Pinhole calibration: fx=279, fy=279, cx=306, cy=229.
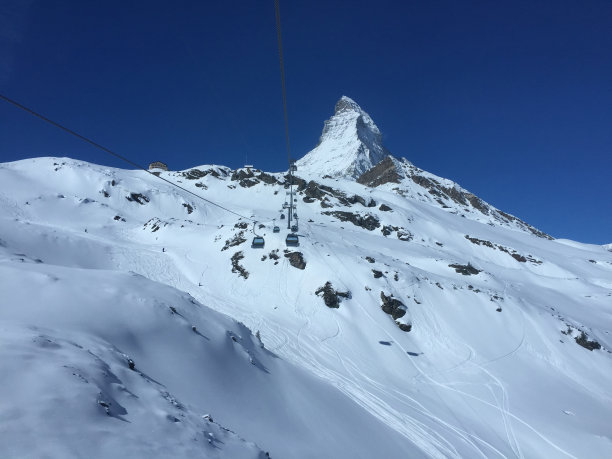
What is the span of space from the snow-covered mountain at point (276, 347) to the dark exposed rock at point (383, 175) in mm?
63490

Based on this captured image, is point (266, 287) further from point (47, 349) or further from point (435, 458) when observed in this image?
point (47, 349)

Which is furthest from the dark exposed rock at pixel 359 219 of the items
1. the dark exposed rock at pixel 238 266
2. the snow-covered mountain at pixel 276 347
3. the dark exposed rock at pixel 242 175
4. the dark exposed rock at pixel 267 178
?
the dark exposed rock at pixel 242 175

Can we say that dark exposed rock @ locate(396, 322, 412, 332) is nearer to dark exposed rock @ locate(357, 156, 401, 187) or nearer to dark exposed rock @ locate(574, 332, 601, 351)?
dark exposed rock @ locate(574, 332, 601, 351)

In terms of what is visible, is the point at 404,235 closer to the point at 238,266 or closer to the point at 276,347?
the point at 238,266

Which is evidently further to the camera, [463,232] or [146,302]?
[463,232]

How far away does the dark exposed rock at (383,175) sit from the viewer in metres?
113

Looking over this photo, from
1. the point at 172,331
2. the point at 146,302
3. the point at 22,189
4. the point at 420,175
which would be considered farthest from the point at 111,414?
the point at 420,175

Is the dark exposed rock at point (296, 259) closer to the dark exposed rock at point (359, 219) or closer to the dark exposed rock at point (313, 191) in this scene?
the dark exposed rock at point (359, 219)

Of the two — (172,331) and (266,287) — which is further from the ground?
(266,287)

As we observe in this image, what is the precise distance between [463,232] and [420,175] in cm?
5913

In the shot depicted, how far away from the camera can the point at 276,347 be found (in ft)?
58.3

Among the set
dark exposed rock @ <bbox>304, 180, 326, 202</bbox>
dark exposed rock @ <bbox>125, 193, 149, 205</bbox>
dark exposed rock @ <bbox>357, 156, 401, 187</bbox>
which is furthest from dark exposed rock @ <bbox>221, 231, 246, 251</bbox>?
dark exposed rock @ <bbox>357, 156, 401, 187</bbox>

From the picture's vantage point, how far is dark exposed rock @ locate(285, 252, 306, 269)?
96.7ft

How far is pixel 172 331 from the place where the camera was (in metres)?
9.20
